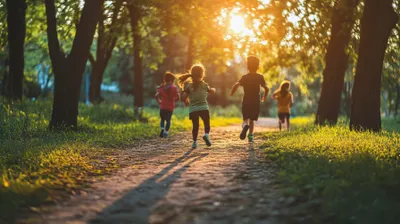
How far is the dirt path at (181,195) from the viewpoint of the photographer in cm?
452

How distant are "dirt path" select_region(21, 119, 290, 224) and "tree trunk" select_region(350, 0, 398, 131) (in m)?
4.38

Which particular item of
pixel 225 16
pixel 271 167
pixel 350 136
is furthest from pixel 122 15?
pixel 271 167

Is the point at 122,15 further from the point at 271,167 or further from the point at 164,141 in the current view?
the point at 271,167

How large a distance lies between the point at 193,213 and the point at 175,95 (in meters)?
8.03

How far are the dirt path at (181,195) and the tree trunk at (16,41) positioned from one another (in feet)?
36.5

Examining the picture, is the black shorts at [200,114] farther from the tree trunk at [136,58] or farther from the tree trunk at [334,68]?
the tree trunk at [136,58]

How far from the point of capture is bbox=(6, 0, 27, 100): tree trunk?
54.1ft

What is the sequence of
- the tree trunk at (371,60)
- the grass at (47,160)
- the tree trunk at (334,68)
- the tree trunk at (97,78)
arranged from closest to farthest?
1. the grass at (47,160)
2. the tree trunk at (371,60)
3. the tree trunk at (334,68)
4. the tree trunk at (97,78)

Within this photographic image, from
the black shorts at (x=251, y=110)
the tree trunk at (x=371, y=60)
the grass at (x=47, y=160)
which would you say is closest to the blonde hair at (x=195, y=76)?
the black shorts at (x=251, y=110)

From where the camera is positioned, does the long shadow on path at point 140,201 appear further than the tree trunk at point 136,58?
No

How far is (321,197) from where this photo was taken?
16.2ft

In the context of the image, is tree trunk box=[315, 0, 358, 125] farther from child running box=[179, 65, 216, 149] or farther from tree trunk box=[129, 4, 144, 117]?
tree trunk box=[129, 4, 144, 117]

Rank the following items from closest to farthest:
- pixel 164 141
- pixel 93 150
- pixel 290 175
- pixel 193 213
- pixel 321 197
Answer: pixel 193 213, pixel 321 197, pixel 290 175, pixel 93 150, pixel 164 141

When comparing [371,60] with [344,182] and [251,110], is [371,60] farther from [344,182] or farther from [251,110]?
[344,182]
